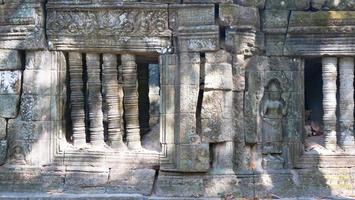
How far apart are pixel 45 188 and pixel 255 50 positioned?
3624mm

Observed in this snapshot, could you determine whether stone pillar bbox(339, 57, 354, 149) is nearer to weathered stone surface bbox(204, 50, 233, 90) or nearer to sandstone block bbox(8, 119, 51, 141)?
weathered stone surface bbox(204, 50, 233, 90)

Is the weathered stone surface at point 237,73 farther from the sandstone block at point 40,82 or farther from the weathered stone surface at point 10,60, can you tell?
the weathered stone surface at point 10,60

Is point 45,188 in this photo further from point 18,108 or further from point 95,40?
point 95,40

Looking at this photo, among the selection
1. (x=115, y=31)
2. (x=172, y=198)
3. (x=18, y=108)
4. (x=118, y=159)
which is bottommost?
(x=172, y=198)

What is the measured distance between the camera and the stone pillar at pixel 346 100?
22.9ft

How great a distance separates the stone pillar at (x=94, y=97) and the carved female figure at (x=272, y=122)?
2.39 meters

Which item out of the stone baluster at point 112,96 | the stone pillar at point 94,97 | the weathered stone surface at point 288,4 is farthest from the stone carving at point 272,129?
the stone pillar at point 94,97

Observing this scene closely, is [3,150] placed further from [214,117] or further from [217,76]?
[217,76]

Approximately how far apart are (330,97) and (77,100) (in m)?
3.72

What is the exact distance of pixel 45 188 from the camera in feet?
22.3

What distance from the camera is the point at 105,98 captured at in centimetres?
696

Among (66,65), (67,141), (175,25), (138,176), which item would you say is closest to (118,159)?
(138,176)

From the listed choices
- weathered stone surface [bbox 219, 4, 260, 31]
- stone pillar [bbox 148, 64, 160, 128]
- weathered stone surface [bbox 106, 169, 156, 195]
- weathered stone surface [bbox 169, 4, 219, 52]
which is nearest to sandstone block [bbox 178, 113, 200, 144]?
weathered stone surface [bbox 106, 169, 156, 195]

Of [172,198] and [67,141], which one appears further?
[67,141]
